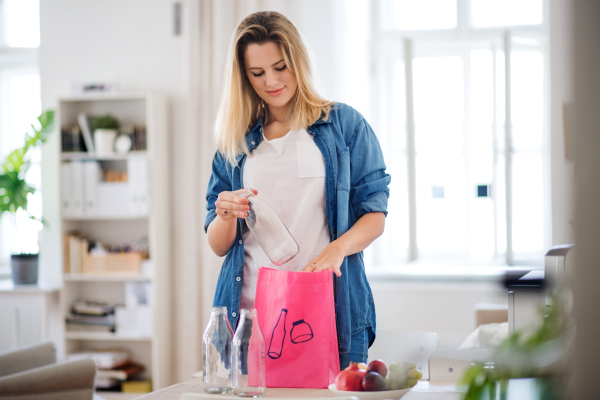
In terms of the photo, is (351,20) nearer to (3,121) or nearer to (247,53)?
(247,53)

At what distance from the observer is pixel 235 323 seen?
144 centimetres

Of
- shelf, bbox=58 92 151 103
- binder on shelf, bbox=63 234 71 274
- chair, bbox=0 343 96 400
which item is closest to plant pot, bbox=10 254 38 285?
binder on shelf, bbox=63 234 71 274

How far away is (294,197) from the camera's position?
4.81 feet

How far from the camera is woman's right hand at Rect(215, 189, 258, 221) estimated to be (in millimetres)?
1332

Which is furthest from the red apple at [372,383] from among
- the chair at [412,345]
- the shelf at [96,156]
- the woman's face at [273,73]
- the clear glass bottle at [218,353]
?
the shelf at [96,156]

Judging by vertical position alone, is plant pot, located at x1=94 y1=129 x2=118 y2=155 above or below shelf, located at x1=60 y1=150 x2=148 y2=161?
above

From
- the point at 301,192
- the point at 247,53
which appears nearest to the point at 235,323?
the point at 301,192

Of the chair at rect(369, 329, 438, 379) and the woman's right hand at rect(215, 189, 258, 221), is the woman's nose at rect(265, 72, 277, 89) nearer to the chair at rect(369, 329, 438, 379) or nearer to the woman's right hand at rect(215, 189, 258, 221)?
the woman's right hand at rect(215, 189, 258, 221)

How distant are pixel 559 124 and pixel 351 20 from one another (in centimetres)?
343

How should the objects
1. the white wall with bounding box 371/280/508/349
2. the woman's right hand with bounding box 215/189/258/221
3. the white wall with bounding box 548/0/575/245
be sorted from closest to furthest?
1. the white wall with bounding box 548/0/575/245
2. the woman's right hand with bounding box 215/189/258/221
3. the white wall with bounding box 371/280/508/349

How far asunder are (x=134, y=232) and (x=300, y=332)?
2839 millimetres

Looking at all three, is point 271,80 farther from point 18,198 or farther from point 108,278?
point 18,198

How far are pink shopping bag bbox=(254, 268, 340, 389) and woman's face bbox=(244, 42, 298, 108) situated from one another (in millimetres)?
545

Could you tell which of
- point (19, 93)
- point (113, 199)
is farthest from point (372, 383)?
point (19, 93)
